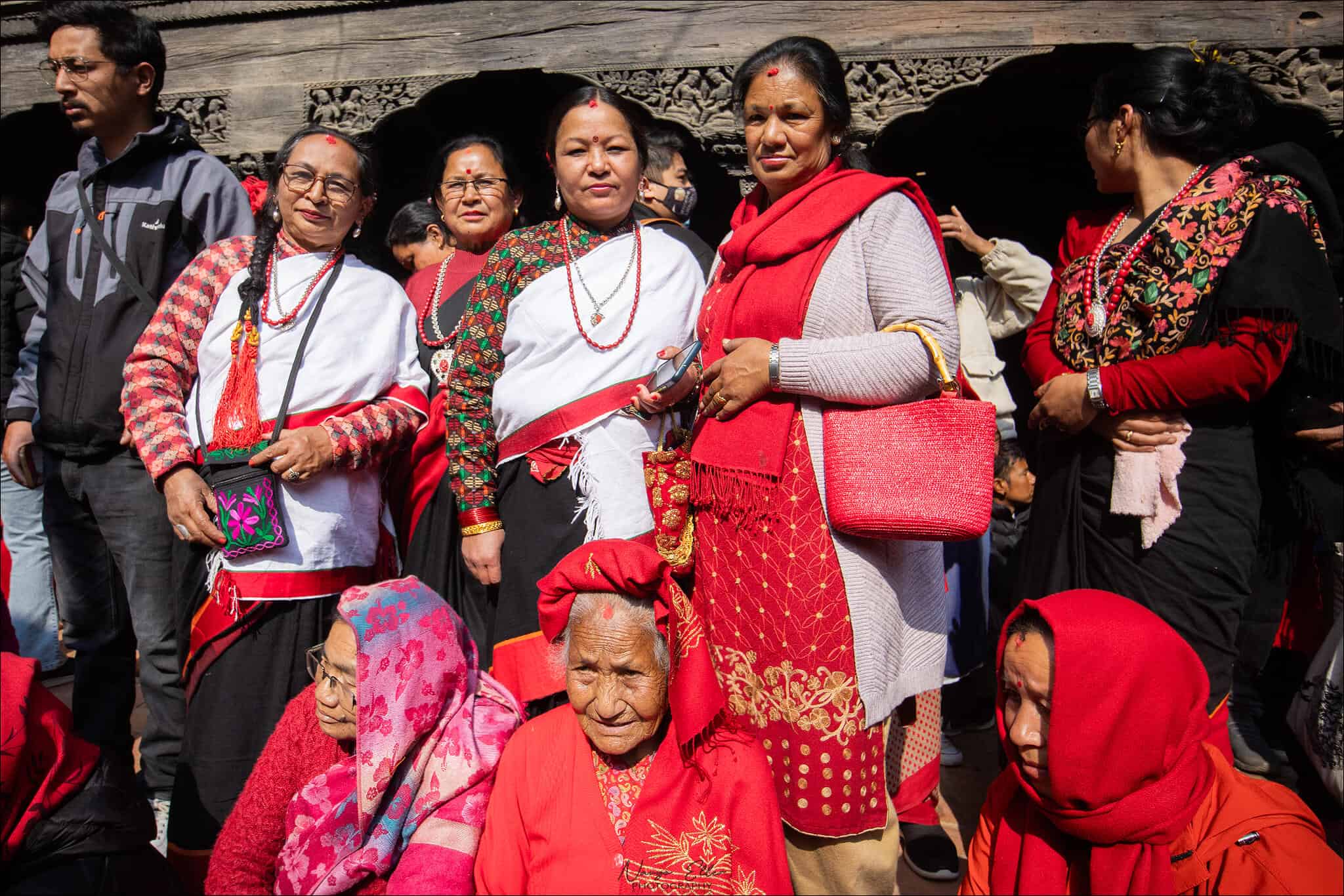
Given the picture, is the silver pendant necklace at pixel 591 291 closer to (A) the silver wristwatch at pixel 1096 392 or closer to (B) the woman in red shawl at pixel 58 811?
(A) the silver wristwatch at pixel 1096 392

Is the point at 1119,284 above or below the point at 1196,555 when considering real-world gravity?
above

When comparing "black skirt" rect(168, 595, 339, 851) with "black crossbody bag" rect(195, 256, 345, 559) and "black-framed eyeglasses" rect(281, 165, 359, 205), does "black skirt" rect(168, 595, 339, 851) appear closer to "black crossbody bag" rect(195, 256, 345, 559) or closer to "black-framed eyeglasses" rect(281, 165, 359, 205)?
"black crossbody bag" rect(195, 256, 345, 559)

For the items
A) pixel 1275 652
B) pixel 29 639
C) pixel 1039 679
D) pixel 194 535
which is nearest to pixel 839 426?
pixel 1039 679

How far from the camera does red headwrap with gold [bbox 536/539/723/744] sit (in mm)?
1751

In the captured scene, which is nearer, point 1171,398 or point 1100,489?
point 1171,398

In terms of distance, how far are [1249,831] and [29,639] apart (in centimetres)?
478

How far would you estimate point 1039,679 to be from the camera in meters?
1.65

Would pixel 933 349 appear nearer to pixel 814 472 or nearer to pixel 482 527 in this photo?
pixel 814 472

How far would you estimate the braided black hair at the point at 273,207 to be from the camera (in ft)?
8.09

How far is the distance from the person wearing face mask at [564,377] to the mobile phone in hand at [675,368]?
3 centimetres

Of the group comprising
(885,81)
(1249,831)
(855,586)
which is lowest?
(1249,831)

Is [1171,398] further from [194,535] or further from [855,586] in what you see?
[194,535]

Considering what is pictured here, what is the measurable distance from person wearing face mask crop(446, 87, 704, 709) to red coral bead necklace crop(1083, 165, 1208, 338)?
1.06 m

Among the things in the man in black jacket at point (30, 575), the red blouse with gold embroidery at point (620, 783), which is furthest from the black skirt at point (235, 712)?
the man in black jacket at point (30, 575)
